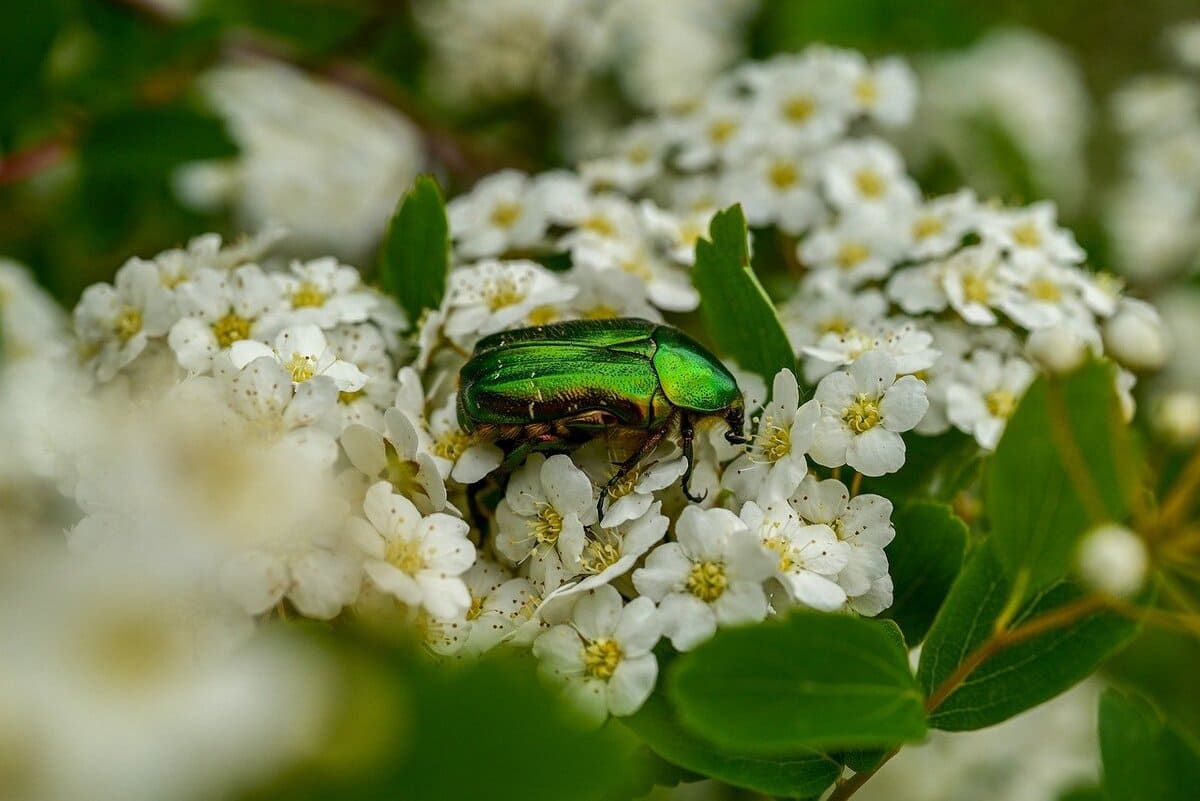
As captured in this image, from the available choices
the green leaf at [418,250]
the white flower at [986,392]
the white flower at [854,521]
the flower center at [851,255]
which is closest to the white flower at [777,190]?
the flower center at [851,255]

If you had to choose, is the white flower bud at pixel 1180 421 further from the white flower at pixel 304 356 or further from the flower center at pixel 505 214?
the flower center at pixel 505 214

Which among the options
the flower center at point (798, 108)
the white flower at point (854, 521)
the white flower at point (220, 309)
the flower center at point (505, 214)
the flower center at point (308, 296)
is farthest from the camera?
the flower center at point (798, 108)

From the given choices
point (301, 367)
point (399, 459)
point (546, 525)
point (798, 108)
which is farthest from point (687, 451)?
point (798, 108)

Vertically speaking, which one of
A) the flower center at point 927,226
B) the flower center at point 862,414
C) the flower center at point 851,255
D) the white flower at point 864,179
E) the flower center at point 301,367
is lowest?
the flower center at point 851,255

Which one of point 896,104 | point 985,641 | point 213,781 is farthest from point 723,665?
point 896,104

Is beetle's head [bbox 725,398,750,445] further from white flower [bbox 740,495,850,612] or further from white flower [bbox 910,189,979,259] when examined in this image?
white flower [bbox 910,189,979,259]

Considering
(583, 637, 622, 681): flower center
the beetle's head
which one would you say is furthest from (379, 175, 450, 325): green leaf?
(583, 637, 622, 681): flower center

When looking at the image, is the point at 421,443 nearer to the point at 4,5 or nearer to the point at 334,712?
the point at 334,712
